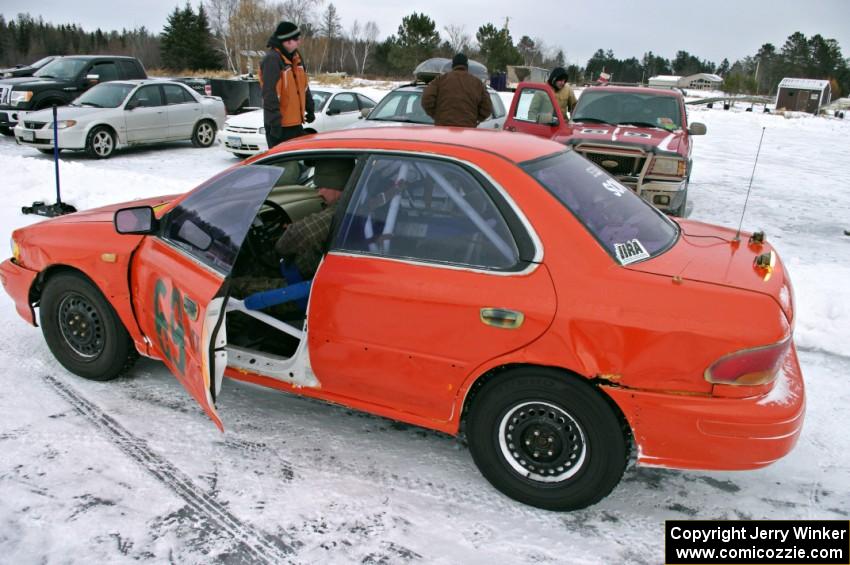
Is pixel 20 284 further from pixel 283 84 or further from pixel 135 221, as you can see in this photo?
pixel 283 84

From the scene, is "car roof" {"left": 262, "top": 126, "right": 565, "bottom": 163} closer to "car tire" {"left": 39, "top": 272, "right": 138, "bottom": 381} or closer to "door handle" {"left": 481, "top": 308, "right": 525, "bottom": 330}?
"door handle" {"left": 481, "top": 308, "right": 525, "bottom": 330}

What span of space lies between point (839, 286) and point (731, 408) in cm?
403

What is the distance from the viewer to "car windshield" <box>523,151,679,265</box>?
9.73ft

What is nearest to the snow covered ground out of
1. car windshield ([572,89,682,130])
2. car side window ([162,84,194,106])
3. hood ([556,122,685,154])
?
hood ([556,122,685,154])

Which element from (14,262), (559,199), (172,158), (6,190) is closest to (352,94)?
(172,158)

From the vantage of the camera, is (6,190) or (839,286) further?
(6,190)

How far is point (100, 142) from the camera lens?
1319cm

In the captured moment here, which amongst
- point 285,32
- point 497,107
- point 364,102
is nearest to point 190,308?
point 285,32

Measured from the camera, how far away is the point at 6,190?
9.48m

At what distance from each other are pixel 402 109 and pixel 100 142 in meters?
6.75

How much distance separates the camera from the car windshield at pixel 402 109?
1046 cm

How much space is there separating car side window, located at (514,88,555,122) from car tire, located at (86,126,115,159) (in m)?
8.66

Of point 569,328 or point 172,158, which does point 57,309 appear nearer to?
point 569,328

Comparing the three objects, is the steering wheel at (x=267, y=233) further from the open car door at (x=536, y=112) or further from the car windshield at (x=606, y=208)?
the open car door at (x=536, y=112)
